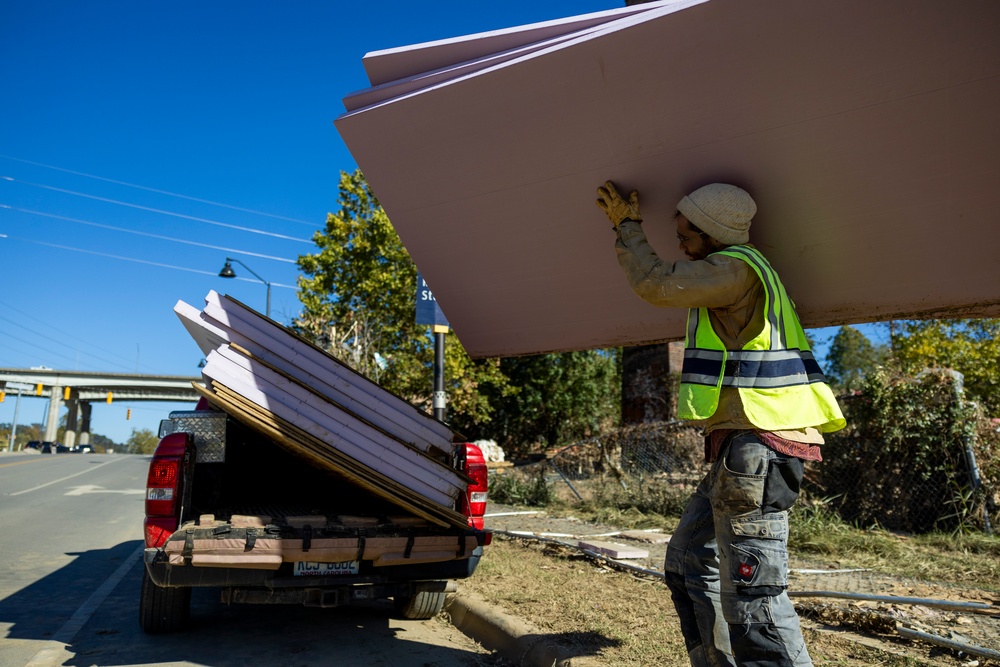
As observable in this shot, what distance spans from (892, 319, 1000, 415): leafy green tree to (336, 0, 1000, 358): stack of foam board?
36.4ft

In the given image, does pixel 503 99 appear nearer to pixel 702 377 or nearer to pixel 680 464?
pixel 702 377

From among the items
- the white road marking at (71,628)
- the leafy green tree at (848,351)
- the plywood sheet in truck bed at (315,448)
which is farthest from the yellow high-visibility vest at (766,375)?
the leafy green tree at (848,351)

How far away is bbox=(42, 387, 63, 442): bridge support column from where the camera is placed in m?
71.9

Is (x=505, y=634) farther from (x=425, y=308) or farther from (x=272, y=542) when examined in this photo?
(x=425, y=308)

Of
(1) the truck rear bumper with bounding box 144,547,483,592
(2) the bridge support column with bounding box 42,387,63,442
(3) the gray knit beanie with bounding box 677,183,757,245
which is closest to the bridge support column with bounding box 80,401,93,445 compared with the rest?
(2) the bridge support column with bounding box 42,387,63,442

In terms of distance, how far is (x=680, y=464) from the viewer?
31.7 ft

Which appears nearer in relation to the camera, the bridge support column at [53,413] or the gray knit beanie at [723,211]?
the gray knit beanie at [723,211]

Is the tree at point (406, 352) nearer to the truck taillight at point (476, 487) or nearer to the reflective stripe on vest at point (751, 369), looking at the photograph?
the truck taillight at point (476, 487)

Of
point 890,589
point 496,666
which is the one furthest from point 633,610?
point 890,589

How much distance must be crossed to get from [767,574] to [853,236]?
4.53ft

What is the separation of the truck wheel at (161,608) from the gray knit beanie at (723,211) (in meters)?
3.79

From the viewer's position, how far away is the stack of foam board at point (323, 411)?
3779 millimetres

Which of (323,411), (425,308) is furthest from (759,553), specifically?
(425,308)

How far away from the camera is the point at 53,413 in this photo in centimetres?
7269
